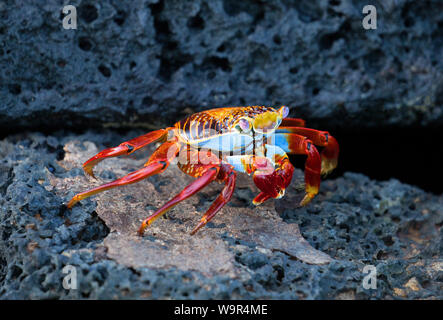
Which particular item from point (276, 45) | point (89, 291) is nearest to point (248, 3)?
point (276, 45)

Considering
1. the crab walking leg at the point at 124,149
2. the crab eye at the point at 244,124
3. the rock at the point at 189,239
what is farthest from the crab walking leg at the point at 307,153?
the crab walking leg at the point at 124,149

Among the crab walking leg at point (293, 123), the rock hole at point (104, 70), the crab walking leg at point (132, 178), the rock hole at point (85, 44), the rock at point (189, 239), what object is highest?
the rock hole at point (85, 44)

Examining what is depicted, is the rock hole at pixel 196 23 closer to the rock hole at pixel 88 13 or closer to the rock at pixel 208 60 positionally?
the rock at pixel 208 60

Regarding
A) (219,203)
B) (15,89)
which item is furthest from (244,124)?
(15,89)

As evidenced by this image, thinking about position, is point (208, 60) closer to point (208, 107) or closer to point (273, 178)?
point (208, 107)

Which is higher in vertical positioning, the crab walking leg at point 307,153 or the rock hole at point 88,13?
the rock hole at point 88,13

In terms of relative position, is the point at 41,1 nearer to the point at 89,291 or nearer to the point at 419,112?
the point at 89,291
